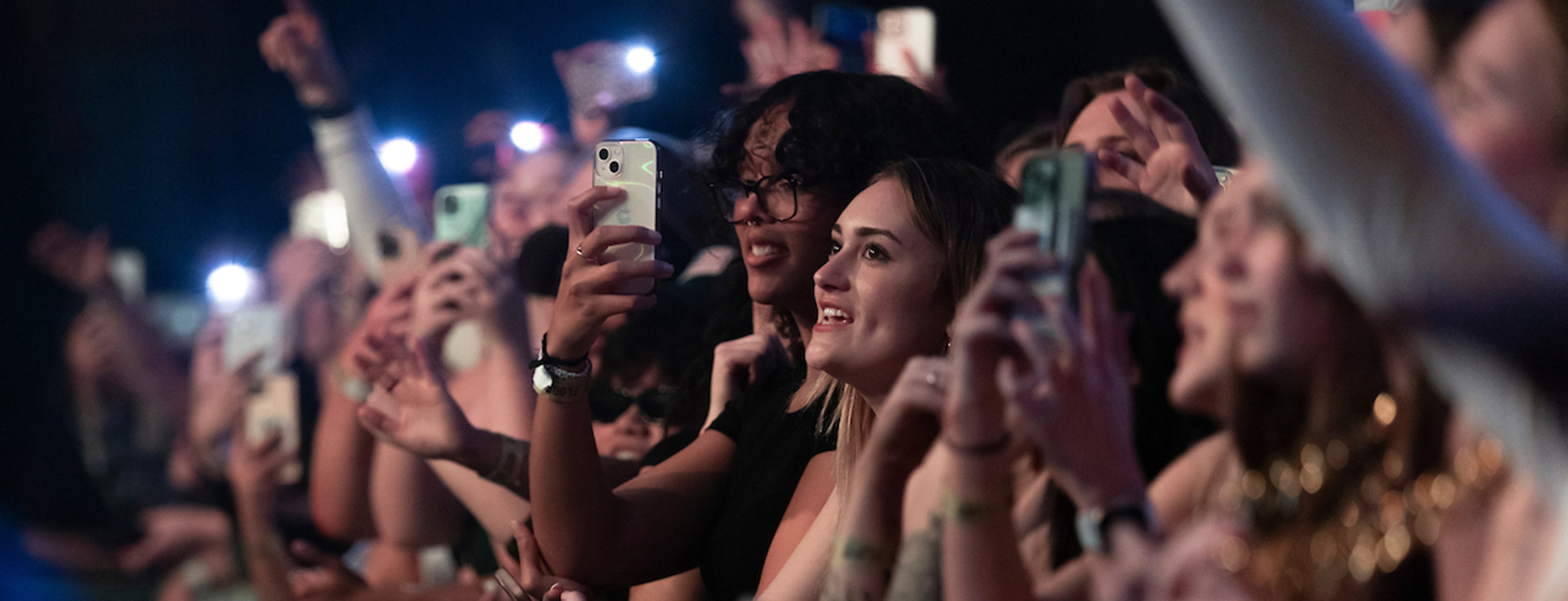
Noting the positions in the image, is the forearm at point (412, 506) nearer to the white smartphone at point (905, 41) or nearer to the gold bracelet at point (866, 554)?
the white smartphone at point (905, 41)

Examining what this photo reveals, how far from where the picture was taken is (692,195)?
2047 mm

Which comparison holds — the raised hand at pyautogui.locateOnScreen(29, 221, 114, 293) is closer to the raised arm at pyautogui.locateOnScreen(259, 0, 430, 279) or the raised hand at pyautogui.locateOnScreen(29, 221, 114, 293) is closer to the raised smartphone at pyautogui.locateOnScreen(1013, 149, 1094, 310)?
the raised arm at pyautogui.locateOnScreen(259, 0, 430, 279)

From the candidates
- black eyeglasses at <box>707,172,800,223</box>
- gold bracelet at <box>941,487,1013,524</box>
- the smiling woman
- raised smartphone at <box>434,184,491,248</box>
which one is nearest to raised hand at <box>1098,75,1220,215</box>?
the smiling woman

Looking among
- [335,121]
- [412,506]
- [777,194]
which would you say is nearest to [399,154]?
[335,121]

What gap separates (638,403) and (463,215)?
508 millimetres

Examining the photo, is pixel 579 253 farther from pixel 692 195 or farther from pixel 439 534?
pixel 439 534

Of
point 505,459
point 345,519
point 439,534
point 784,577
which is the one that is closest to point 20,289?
point 345,519

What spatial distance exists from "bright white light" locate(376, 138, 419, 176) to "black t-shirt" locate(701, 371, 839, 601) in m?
1.96

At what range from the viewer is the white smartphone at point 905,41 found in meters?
2.52

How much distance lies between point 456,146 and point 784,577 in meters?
2.36

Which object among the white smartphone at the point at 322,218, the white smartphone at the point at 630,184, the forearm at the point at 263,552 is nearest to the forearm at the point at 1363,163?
the white smartphone at the point at 630,184

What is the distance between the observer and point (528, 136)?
302 centimetres

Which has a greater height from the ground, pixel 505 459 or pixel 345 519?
pixel 505 459

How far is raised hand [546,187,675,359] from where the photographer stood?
1528 millimetres
